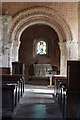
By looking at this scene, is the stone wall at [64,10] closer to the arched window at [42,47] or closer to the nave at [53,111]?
the nave at [53,111]

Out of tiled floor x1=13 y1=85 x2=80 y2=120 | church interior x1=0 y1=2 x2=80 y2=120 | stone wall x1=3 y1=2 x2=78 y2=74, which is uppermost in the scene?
stone wall x1=3 y1=2 x2=78 y2=74

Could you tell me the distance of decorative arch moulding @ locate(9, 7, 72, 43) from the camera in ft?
48.0

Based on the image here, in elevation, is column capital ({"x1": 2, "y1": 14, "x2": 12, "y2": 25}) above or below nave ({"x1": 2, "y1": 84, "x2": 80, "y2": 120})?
above

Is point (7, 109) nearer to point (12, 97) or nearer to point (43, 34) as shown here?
point (12, 97)

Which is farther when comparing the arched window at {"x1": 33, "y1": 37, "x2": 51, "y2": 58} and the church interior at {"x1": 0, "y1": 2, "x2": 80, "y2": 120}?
the arched window at {"x1": 33, "y1": 37, "x2": 51, "y2": 58}

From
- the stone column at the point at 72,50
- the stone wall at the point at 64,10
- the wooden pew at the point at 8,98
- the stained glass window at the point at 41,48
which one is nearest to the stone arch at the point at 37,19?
the stone wall at the point at 64,10

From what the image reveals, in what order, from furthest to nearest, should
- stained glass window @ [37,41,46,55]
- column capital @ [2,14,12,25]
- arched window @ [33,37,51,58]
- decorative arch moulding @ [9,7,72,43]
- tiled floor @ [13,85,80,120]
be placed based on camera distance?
stained glass window @ [37,41,46,55] < arched window @ [33,37,51,58] < decorative arch moulding @ [9,7,72,43] < column capital @ [2,14,12,25] < tiled floor @ [13,85,80,120]

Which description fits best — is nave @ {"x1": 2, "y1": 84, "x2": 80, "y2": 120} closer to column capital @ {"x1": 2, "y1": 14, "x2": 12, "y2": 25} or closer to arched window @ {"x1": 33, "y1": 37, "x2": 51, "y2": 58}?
column capital @ {"x1": 2, "y1": 14, "x2": 12, "y2": 25}

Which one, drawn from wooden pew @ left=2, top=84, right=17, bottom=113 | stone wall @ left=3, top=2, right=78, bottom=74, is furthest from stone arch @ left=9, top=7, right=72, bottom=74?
wooden pew @ left=2, top=84, right=17, bottom=113

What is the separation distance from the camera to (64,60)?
16.3 meters

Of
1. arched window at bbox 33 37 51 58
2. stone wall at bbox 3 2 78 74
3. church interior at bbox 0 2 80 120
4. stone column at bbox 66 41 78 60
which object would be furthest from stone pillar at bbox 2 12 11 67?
arched window at bbox 33 37 51 58

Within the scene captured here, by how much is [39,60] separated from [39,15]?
21.8 ft

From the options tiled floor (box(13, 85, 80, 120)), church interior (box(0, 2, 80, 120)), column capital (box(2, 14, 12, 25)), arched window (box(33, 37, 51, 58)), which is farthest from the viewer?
arched window (box(33, 37, 51, 58))

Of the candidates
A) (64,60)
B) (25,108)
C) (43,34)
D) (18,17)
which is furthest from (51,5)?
(25,108)
